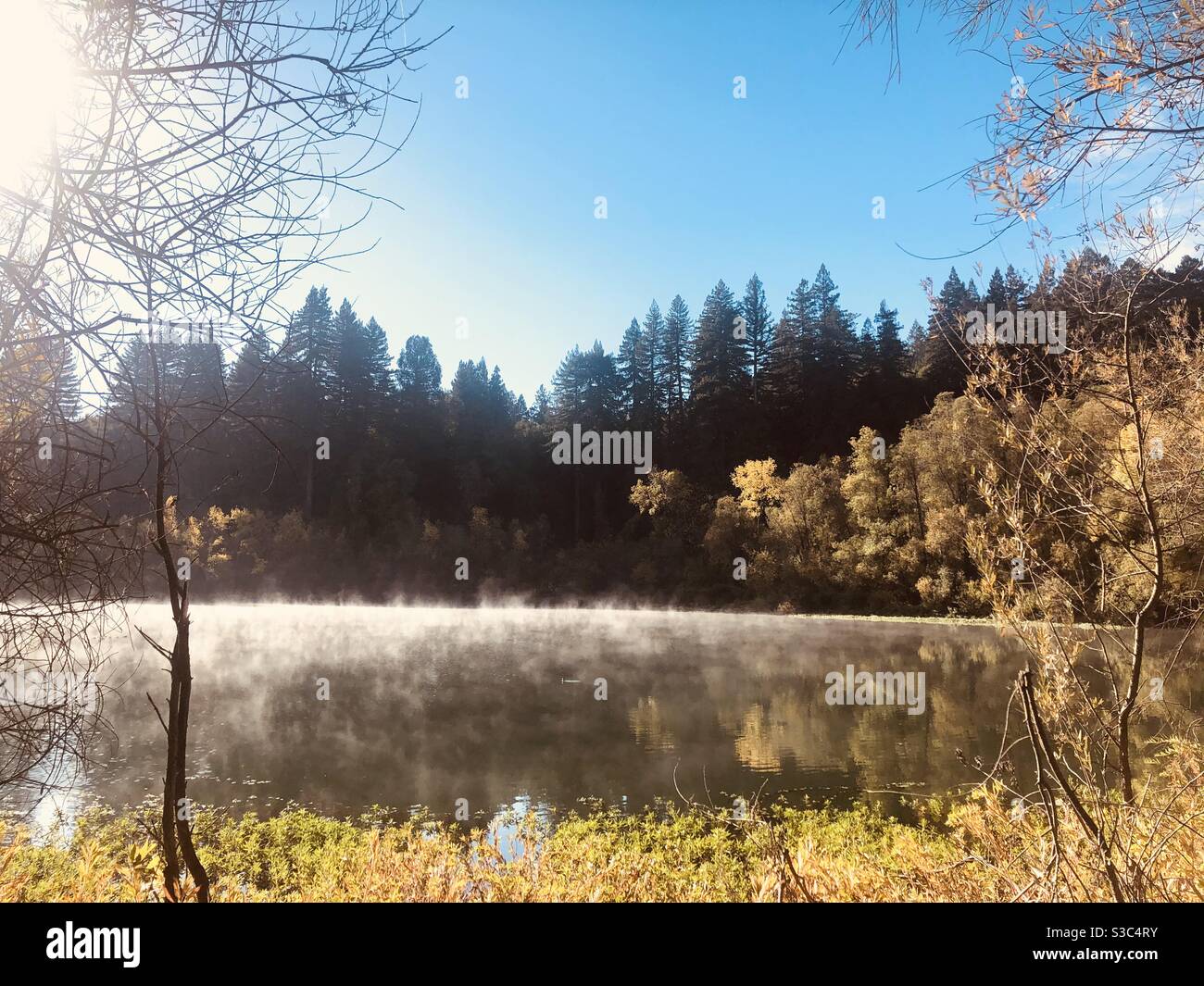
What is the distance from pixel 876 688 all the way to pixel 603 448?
32.2m

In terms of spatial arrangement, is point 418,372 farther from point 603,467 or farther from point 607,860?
point 607,860

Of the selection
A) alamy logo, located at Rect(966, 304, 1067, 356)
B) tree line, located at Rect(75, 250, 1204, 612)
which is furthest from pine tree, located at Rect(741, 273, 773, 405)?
alamy logo, located at Rect(966, 304, 1067, 356)

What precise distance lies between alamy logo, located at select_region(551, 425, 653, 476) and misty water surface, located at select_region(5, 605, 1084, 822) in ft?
70.3

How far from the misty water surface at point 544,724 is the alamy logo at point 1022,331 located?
2553 mm

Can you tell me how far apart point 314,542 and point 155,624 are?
16213mm

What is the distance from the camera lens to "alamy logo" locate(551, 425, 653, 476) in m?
41.5

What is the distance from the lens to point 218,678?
50.0 ft

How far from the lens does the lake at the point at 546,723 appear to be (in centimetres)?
860

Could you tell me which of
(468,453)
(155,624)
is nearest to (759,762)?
(155,624)

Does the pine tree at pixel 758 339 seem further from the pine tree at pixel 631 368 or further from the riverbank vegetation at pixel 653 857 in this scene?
the riverbank vegetation at pixel 653 857

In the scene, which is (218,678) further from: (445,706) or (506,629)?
(506,629)

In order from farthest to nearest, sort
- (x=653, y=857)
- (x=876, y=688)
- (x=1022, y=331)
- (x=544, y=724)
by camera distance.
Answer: (x=876, y=688) → (x=544, y=724) → (x=653, y=857) → (x=1022, y=331)
